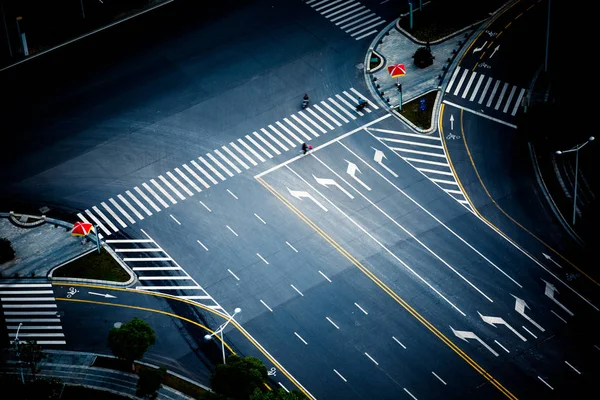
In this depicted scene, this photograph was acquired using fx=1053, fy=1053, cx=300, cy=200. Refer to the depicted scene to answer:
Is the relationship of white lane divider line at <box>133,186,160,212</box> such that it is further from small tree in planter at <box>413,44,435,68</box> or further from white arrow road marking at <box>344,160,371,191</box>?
small tree in planter at <box>413,44,435,68</box>

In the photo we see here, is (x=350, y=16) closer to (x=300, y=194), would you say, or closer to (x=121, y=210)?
(x=300, y=194)

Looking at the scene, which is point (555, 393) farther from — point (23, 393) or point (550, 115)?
point (23, 393)

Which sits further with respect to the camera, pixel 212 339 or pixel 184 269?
A: pixel 184 269

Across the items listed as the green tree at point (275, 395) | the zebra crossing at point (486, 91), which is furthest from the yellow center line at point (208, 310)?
the zebra crossing at point (486, 91)

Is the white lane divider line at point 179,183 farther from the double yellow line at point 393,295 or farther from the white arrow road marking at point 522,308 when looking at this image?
the white arrow road marking at point 522,308

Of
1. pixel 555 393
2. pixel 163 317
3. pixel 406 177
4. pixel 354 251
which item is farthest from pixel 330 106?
pixel 555 393

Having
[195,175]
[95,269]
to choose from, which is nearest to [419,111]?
[195,175]
